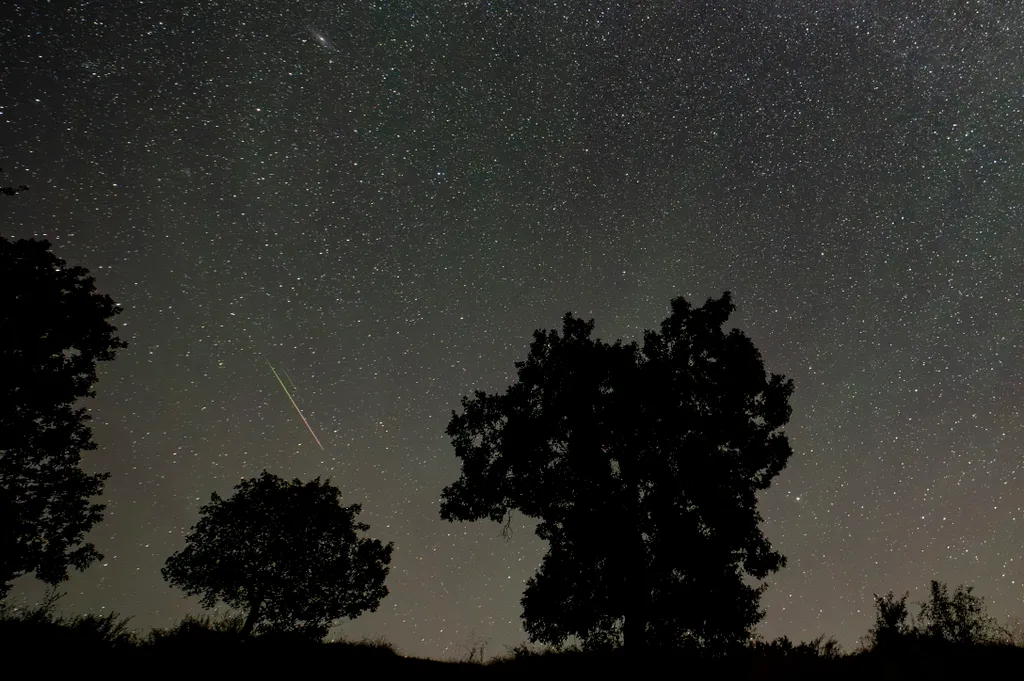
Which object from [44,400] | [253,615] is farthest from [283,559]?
[44,400]

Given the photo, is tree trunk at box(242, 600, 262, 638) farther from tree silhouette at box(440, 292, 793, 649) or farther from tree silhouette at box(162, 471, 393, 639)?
tree silhouette at box(440, 292, 793, 649)

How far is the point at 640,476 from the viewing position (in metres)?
16.7

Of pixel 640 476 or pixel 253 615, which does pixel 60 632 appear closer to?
pixel 640 476

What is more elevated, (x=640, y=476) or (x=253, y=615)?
(x=640, y=476)

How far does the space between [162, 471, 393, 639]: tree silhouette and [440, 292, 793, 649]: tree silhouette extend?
1283 cm

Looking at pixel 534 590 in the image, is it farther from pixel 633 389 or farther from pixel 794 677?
pixel 794 677

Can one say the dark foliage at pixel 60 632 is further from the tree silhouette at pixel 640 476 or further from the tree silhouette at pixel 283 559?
the tree silhouette at pixel 283 559

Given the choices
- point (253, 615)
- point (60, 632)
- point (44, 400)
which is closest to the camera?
Answer: point (60, 632)

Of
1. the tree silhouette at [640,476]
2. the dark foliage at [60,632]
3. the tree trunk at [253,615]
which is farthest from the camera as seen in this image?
the tree trunk at [253,615]

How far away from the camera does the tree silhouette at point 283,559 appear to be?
25.8 meters

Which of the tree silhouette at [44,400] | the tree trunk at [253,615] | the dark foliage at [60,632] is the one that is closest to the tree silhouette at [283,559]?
the tree trunk at [253,615]

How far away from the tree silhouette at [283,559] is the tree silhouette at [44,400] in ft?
31.7

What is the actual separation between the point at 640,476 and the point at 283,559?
1999 centimetres

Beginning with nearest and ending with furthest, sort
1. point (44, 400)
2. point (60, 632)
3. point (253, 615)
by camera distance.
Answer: point (60, 632) → point (44, 400) → point (253, 615)
